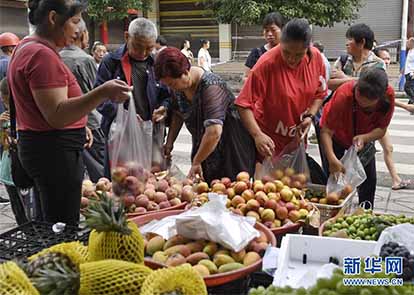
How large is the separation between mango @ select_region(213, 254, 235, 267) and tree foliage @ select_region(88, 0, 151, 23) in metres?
14.2

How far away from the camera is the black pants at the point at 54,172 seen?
7.70ft

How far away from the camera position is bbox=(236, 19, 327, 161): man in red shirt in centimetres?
317

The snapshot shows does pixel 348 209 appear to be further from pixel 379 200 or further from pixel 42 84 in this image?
pixel 379 200

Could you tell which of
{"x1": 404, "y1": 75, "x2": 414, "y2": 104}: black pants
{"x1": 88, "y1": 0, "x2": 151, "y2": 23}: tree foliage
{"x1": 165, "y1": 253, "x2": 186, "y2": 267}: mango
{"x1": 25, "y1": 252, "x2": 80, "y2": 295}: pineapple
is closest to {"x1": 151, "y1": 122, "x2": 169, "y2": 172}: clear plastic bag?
{"x1": 165, "y1": 253, "x2": 186, "y2": 267}: mango

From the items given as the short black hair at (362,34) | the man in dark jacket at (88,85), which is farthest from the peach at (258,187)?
the short black hair at (362,34)

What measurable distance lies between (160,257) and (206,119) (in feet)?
4.28

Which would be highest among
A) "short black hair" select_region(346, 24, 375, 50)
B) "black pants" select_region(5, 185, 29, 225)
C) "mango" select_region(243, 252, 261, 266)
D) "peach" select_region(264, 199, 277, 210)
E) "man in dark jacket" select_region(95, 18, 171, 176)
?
"short black hair" select_region(346, 24, 375, 50)

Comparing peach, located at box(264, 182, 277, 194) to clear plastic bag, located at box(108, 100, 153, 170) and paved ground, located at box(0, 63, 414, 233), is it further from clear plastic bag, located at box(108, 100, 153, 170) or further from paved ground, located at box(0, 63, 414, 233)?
paved ground, located at box(0, 63, 414, 233)

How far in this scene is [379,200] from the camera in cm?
501

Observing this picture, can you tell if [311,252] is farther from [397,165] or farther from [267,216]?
[397,165]

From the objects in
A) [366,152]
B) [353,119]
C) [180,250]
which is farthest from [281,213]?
[366,152]

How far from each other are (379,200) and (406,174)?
3.55 ft

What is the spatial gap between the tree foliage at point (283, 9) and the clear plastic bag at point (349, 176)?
10154mm

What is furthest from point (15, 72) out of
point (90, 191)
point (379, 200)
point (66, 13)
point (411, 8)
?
point (411, 8)
